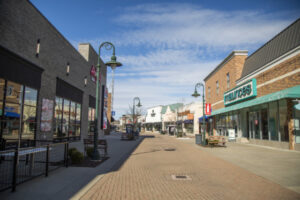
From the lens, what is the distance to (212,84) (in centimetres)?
3466

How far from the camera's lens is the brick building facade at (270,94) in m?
15.5

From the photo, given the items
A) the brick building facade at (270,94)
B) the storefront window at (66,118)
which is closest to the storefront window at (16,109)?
the storefront window at (66,118)

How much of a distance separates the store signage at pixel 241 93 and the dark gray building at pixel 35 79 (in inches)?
672

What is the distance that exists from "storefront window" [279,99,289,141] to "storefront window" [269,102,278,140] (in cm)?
67

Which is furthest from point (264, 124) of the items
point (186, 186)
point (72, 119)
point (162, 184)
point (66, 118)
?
point (72, 119)

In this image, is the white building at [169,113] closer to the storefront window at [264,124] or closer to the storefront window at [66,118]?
the storefront window at [264,124]

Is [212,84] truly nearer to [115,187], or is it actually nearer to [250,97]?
[250,97]

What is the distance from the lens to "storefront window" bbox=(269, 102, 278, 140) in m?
17.9

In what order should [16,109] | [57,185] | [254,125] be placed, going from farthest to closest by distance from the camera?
[254,125] < [16,109] < [57,185]

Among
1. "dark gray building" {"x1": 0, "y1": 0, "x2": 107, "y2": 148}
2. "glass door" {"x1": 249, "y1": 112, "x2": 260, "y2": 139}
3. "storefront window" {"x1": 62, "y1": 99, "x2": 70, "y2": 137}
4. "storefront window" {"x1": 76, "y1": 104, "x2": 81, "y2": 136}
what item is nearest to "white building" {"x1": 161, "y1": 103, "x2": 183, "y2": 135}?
"glass door" {"x1": 249, "y1": 112, "x2": 260, "y2": 139}

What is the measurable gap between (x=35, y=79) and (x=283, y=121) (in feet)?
59.5

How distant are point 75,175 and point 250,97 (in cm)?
1878

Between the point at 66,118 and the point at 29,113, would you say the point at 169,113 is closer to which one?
the point at 66,118

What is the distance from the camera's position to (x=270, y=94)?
17453 mm
